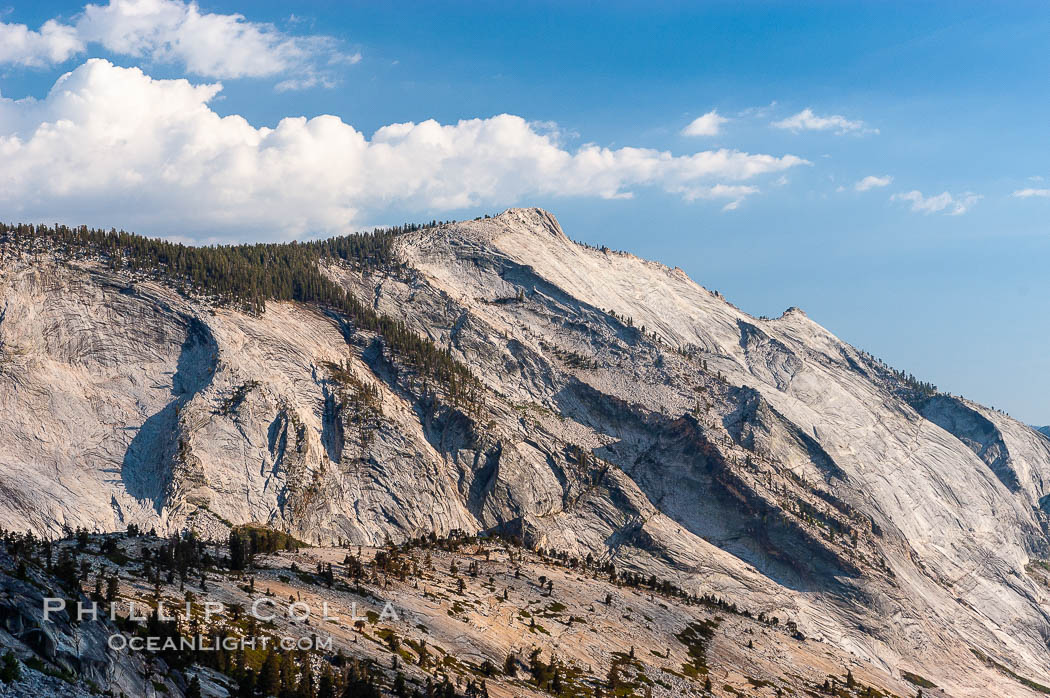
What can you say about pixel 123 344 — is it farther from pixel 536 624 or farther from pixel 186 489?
pixel 536 624

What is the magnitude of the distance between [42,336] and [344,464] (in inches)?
2614

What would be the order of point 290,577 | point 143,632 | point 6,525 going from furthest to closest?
point 6,525 → point 290,577 → point 143,632

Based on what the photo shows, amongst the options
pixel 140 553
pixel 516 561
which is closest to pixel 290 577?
pixel 140 553

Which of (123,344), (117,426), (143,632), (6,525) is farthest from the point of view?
(123,344)

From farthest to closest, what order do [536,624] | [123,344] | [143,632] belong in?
1. [123,344]
2. [536,624]
3. [143,632]

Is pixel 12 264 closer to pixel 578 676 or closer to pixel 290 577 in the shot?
pixel 290 577

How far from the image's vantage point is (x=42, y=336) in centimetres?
18275

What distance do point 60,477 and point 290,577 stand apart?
80632 millimetres

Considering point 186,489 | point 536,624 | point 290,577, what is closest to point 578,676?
point 536,624

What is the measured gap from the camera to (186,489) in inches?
6427

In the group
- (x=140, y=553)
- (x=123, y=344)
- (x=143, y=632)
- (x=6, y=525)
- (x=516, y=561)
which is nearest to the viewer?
(x=143, y=632)

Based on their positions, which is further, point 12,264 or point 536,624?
point 12,264

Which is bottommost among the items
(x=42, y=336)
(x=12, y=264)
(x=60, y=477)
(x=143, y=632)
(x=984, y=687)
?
(x=984, y=687)

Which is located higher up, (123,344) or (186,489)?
(123,344)
